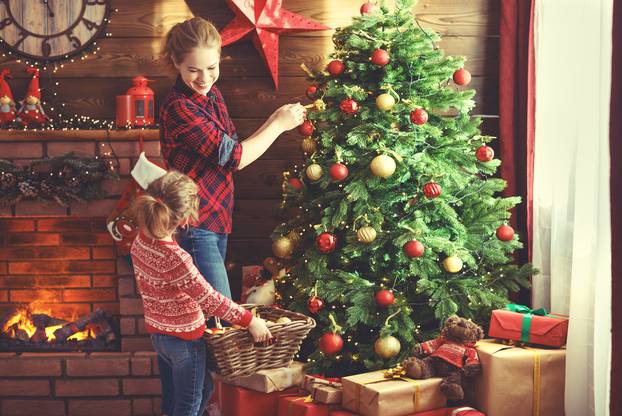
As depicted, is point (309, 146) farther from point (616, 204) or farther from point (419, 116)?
point (616, 204)

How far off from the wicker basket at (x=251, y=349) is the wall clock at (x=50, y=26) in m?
1.86

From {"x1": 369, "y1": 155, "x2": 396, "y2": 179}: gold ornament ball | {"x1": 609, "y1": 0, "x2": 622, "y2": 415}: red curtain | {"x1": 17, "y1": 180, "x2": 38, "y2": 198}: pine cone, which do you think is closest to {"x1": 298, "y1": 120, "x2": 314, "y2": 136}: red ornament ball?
{"x1": 369, "y1": 155, "x2": 396, "y2": 179}: gold ornament ball

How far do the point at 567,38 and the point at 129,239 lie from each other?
6.55ft

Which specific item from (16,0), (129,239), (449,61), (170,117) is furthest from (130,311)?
(449,61)

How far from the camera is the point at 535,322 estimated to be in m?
2.75

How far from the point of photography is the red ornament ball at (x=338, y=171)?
2924 mm

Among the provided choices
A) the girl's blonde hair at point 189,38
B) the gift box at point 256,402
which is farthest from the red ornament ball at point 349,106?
the gift box at point 256,402

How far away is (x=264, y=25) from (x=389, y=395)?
1873 millimetres

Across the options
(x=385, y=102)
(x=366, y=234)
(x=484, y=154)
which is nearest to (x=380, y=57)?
(x=385, y=102)

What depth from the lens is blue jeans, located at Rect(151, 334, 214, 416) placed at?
93.3 inches

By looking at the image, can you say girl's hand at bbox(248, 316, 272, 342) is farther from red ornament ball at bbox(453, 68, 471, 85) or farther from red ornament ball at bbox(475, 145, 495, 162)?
red ornament ball at bbox(453, 68, 471, 85)

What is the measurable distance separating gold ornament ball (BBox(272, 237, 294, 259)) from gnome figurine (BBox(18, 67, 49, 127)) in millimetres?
1279

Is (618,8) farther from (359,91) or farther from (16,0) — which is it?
(16,0)

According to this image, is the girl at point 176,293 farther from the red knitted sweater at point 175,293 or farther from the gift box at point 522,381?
the gift box at point 522,381
